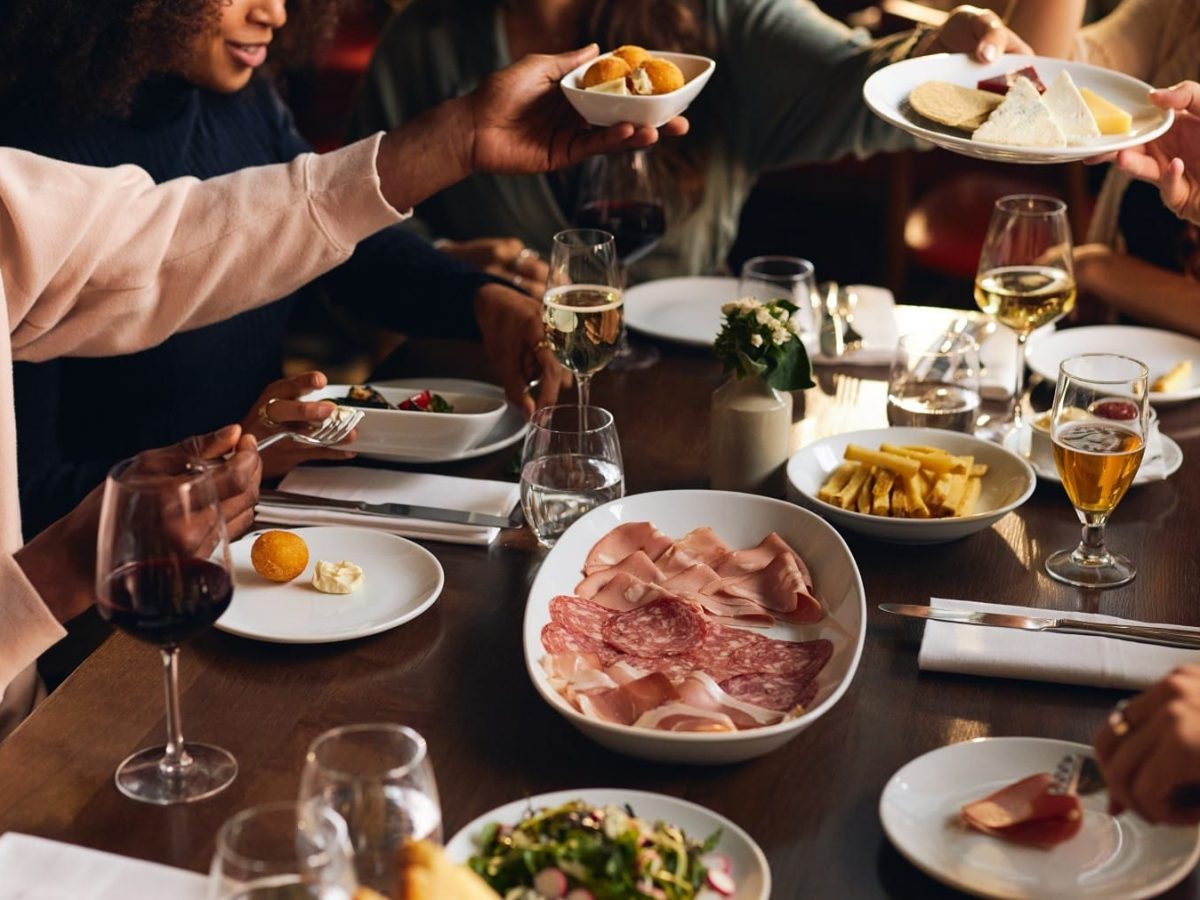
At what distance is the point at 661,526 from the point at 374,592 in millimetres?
A: 315

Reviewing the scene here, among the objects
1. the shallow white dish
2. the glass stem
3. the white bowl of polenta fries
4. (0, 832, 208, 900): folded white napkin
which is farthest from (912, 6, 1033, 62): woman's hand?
(0, 832, 208, 900): folded white napkin

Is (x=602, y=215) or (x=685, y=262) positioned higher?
(x=602, y=215)

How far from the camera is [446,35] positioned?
111 inches

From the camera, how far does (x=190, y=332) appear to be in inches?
84.0

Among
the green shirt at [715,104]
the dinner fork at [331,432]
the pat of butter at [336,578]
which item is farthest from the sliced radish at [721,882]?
the green shirt at [715,104]

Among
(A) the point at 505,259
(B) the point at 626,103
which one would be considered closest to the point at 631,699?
(B) the point at 626,103

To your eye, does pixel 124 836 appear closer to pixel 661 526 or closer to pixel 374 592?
pixel 374 592

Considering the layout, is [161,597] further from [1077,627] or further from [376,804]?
[1077,627]

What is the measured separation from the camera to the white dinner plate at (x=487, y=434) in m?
1.69

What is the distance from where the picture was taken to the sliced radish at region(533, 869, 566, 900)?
87 centimetres

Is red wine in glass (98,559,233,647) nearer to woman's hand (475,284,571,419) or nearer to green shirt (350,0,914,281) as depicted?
woman's hand (475,284,571,419)

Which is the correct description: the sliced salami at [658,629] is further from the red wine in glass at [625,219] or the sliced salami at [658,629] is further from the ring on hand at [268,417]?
the red wine in glass at [625,219]

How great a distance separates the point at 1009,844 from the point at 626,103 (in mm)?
1053

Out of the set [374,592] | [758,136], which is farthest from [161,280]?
[758,136]
